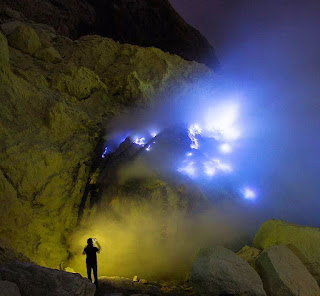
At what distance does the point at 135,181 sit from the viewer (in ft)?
27.8


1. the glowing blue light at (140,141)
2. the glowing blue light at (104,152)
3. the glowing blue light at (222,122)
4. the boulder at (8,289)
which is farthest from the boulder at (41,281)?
the glowing blue light at (222,122)

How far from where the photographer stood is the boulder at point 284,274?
5.28 metres

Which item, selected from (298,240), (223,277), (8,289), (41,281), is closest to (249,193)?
(298,240)

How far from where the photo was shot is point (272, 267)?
5.48 meters

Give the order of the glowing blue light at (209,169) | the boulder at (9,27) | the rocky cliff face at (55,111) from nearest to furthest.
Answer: the rocky cliff face at (55,111), the glowing blue light at (209,169), the boulder at (9,27)

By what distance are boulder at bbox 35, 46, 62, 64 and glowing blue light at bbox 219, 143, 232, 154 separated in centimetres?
800

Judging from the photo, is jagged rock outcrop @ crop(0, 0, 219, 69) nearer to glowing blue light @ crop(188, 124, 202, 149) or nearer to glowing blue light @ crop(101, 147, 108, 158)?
glowing blue light @ crop(188, 124, 202, 149)

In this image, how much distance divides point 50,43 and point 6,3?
450 centimetres

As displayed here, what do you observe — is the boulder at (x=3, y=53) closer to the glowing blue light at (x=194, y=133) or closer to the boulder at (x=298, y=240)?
the glowing blue light at (x=194, y=133)

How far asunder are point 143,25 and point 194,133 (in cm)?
1233

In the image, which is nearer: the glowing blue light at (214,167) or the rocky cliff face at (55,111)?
the rocky cliff face at (55,111)

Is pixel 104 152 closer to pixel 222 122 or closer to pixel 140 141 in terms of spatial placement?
pixel 140 141

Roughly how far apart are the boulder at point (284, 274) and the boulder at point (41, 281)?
12.0 ft

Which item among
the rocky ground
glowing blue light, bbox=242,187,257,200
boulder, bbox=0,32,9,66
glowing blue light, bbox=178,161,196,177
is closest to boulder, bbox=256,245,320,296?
the rocky ground
